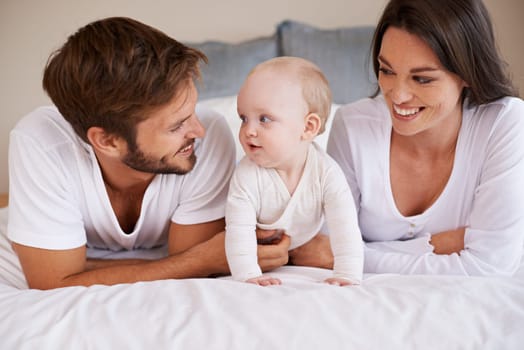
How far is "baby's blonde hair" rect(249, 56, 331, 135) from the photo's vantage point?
1.54 m

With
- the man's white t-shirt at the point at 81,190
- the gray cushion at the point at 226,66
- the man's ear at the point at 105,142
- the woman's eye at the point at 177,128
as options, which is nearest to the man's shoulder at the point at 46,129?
the man's white t-shirt at the point at 81,190

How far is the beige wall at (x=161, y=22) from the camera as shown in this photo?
3.21m

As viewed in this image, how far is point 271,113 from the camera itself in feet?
4.99

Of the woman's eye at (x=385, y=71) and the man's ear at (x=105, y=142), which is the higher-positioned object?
the woman's eye at (x=385, y=71)

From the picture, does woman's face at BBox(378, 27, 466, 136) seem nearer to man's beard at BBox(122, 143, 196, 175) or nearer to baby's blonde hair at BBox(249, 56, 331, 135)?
baby's blonde hair at BBox(249, 56, 331, 135)

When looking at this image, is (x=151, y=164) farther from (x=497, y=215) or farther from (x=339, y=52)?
(x=339, y=52)

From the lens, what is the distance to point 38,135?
175 cm

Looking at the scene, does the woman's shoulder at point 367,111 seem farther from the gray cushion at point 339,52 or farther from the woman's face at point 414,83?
the gray cushion at point 339,52

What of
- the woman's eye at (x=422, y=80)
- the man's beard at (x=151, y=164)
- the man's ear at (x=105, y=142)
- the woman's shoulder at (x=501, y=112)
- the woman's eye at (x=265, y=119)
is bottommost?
the man's beard at (x=151, y=164)

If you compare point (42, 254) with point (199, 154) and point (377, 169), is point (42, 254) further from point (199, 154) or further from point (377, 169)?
point (377, 169)

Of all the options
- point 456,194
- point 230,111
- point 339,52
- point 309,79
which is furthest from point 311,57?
point 309,79

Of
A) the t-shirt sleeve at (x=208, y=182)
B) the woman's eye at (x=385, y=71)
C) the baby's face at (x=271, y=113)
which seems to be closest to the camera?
the baby's face at (x=271, y=113)

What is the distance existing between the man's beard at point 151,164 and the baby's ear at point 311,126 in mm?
345

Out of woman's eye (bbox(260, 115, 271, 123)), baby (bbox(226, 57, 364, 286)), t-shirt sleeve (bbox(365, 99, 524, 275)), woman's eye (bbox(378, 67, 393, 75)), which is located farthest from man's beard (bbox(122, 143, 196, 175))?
t-shirt sleeve (bbox(365, 99, 524, 275))
